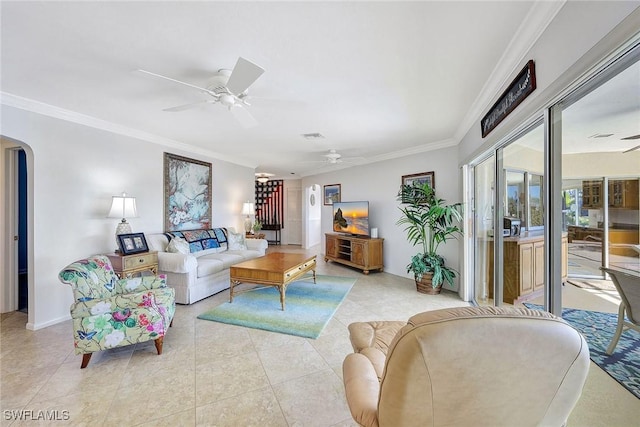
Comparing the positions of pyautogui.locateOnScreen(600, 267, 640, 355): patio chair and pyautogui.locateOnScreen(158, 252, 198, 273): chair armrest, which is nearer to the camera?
pyautogui.locateOnScreen(600, 267, 640, 355): patio chair

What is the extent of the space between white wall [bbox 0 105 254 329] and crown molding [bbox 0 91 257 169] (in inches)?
2.3

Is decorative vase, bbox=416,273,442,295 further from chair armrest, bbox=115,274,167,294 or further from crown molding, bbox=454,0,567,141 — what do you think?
chair armrest, bbox=115,274,167,294

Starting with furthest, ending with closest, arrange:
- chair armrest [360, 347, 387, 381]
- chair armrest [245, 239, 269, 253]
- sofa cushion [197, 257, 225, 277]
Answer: chair armrest [245, 239, 269, 253]
sofa cushion [197, 257, 225, 277]
chair armrest [360, 347, 387, 381]

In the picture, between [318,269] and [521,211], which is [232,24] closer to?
[521,211]

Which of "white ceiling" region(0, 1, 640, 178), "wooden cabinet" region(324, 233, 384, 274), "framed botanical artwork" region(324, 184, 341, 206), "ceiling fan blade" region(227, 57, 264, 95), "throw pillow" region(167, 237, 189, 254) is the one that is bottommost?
"wooden cabinet" region(324, 233, 384, 274)

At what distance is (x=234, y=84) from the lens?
6.46 ft

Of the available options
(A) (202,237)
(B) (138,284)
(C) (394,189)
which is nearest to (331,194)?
(C) (394,189)

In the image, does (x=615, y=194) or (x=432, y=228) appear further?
(x=432, y=228)

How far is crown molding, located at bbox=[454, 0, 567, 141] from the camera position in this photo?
146 cm

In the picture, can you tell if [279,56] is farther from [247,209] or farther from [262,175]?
[262,175]

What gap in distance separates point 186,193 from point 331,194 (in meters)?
3.53

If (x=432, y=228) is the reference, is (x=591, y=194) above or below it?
above

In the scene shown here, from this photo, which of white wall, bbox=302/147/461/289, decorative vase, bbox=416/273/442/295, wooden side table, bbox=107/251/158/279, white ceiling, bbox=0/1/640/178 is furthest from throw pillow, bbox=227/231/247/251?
decorative vase, bbox=416/273/442/295

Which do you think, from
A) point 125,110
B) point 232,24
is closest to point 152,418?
point 232,24
